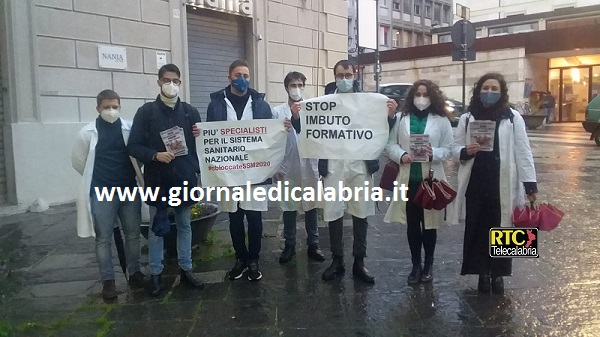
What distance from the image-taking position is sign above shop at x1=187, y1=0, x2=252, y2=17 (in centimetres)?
1096

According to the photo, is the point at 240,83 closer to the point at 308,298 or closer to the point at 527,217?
the point at 308,298

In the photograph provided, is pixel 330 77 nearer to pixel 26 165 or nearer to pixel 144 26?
pixel 144 26

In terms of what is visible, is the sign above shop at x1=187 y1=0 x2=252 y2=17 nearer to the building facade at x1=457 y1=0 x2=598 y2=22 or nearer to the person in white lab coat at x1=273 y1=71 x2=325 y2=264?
the person in white lab coat at x1=273 y1=71 x2=325 y2=264

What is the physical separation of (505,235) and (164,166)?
2.98 meters

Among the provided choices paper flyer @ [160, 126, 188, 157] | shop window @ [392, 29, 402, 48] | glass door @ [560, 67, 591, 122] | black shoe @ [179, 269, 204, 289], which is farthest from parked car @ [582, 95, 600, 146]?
shop window @ [392, 29, 402, 48]

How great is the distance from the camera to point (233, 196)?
16.8 feet

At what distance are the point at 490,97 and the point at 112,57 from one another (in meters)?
6.93

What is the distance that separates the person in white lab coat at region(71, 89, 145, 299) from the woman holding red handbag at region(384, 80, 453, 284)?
7.73 ft

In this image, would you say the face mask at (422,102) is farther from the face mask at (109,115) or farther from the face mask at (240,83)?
the face mask at (109,115)

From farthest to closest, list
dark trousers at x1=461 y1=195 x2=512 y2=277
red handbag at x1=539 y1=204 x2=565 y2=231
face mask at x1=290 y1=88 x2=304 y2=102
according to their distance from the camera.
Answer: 1. face mask at x1=290 y1=88 x2=304 y2=102
2. dark trousers at x1=461 y1=195 x2=512 y2=277
3. red handbag at x1=539 y1=204 x2=565 y2=231

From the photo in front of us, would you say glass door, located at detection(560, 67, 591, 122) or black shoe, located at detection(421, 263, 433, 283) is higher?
glass door, located at detection(560, 67, 591, 122)

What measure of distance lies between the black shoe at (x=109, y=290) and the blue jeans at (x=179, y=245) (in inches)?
14.1

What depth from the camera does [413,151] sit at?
4.79m

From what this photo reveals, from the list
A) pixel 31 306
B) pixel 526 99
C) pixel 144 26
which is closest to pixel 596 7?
pixel 526 99
